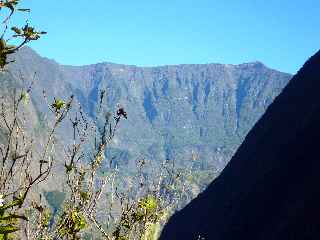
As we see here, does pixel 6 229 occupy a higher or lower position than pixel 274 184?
higher

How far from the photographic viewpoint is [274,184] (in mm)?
131375

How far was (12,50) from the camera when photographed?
5430 mm

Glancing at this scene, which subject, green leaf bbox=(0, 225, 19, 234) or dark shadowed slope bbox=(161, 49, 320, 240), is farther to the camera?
dark shadowed slope bbox=(161, 49, 320, 240)

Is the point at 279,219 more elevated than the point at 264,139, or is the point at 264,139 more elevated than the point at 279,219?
the point at 264,139

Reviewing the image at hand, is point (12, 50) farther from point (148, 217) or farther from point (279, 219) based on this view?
point (279, 219)

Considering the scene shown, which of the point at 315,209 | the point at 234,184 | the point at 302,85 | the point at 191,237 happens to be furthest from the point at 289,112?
the point at 315,209

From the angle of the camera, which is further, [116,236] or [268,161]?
[268,161]

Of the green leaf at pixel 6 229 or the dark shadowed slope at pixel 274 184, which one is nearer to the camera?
the green leaf at pixel 6 229

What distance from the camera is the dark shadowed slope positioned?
108 m

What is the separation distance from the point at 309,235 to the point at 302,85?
76.7 m

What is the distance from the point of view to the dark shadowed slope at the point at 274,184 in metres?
108

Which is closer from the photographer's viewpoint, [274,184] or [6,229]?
[6,229]

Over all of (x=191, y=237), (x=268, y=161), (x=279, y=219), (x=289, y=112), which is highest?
(x=289, y=112)

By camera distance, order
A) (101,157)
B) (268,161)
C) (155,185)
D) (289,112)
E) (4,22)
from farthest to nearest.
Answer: (289,112)
(268,161)
(155,185)
(101,157)
(4,22)
